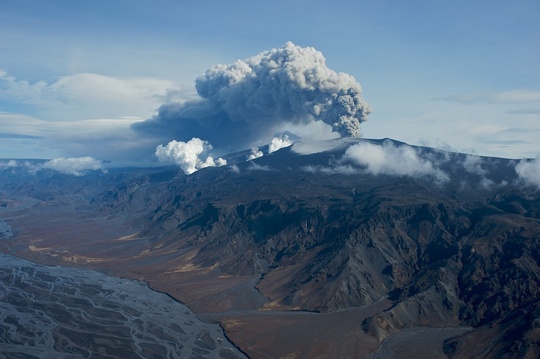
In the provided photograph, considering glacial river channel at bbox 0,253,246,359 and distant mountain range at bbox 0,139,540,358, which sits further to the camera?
distant mountain range at bbox 0,139,540,358

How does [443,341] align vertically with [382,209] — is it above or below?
below

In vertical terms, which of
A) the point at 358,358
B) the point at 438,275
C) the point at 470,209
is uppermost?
the point at 470,209

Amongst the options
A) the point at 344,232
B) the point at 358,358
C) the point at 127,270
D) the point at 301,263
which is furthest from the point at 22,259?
the point at 358,358

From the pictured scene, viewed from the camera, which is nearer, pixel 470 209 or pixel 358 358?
pixel 358 358

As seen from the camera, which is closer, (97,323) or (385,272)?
(97,323)

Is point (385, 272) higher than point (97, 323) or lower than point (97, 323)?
higher

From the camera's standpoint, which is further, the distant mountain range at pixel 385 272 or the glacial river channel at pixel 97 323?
the distant mountain range at pixel 385 272

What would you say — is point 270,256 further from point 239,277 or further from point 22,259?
point 22,259

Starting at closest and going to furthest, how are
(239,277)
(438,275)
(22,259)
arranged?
1. (438,275)
2. (239,277)
3. (22,259)
